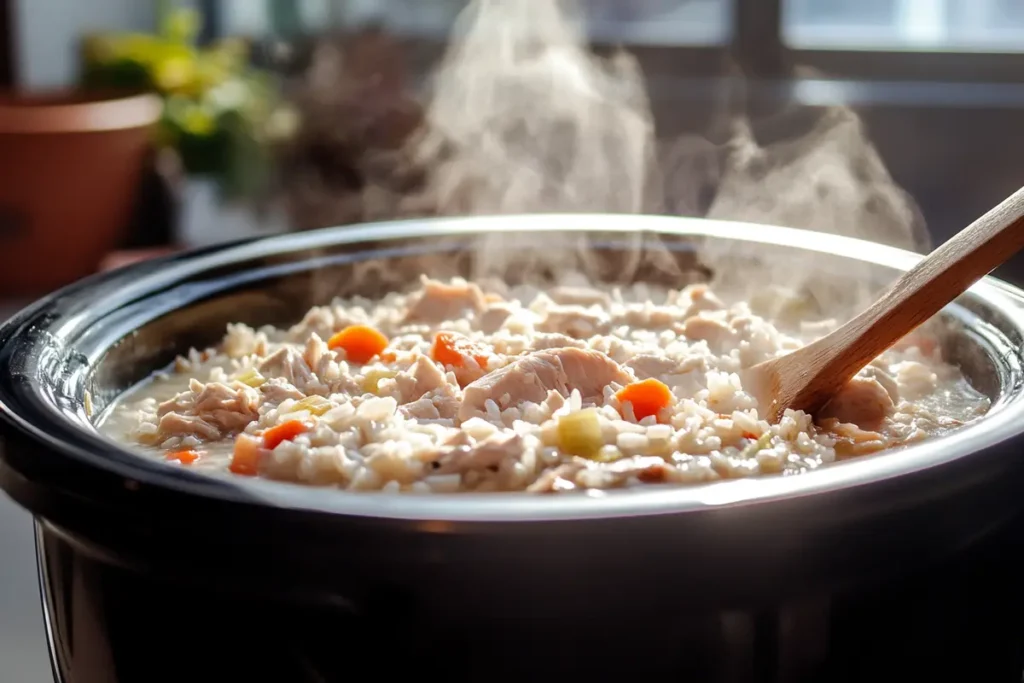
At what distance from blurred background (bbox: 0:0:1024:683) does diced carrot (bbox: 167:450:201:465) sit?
2.58 metres

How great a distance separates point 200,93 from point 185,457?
11.6 feet

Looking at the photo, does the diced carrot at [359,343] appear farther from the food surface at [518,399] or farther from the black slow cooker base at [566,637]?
the black slow cooker base at [566,637]

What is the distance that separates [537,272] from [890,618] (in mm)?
1116

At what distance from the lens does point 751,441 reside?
115 centimetres

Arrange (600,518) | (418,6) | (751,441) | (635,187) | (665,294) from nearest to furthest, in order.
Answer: (600,518) < (751,441) < (665,294) < (635,187) < (418,6)

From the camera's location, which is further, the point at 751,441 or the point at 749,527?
the point at 751,441

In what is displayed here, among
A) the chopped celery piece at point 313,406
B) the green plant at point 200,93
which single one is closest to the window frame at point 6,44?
the green plant at point 200,93

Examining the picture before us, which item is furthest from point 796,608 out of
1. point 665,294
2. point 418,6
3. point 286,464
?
point 418,6

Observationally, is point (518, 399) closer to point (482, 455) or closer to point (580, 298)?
point (482, 455)

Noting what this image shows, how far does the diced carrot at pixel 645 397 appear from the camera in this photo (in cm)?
123

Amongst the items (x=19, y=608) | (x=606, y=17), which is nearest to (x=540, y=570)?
(x=19, y=608)

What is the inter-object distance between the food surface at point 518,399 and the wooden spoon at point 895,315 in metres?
0.04

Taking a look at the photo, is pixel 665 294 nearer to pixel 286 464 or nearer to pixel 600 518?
pixel 286 464

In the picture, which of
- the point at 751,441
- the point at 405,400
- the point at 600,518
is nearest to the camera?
the point at 600,518
